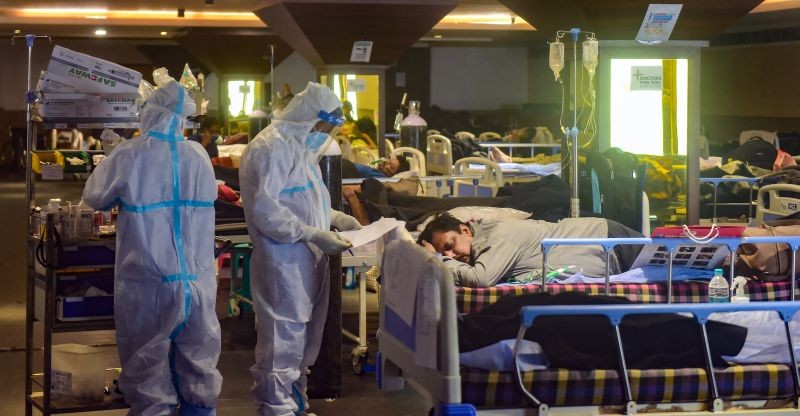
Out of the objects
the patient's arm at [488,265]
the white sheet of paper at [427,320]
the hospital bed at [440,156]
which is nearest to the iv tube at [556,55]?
the patient's arm at [488,265]

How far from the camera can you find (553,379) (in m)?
3.58

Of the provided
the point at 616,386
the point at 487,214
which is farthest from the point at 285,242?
the point at 616,386

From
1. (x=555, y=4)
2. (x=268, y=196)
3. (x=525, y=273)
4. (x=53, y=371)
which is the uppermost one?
(x=555, y=4)

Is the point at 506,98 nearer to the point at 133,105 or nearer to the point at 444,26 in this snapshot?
the point at 444,26

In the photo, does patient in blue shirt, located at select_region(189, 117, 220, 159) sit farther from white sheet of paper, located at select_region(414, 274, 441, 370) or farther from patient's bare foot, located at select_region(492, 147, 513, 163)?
white sheet of paper, located at select_region(414, 274, 441, 370)

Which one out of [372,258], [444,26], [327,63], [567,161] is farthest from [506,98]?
[372,258]

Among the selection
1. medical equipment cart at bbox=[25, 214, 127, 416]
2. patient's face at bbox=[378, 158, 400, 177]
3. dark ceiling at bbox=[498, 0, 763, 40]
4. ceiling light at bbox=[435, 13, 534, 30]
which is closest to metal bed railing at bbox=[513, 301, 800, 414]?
medical equipment cart at bbox=[25, 214, 127, 416]

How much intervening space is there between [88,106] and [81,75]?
0.14 m

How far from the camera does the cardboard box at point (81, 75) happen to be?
4.94 meters

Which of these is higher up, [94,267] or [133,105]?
[133,105]

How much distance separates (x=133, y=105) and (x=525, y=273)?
1.87 metres

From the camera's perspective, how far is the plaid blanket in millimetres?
3545

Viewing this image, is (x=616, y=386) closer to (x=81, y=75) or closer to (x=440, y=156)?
(x=81, y=75)

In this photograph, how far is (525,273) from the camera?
513cm
